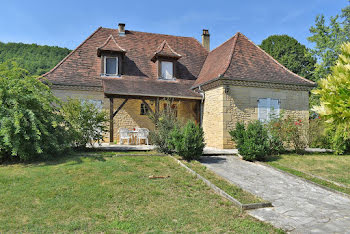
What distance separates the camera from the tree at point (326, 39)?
22.5 metres

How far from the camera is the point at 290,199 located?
568 cm

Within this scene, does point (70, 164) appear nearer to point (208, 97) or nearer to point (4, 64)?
point (4, 64)

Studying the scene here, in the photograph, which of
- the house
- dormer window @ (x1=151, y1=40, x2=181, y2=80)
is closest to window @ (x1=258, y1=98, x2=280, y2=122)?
the house

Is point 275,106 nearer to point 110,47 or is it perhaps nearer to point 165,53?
point 165,53

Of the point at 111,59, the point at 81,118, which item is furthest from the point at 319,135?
the point at 111,59

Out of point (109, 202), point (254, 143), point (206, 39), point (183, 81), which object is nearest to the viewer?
point (109, 202)

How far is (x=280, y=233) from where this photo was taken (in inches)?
152

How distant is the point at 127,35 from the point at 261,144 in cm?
1169

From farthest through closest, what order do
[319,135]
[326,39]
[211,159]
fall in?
[326,39]
[319,135]
[211,159]

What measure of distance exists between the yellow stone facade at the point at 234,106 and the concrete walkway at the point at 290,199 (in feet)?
11.2

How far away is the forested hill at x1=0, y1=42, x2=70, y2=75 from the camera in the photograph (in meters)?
29.4

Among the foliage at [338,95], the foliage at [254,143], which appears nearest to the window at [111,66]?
the foliage at [254,143]

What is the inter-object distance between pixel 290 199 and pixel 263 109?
304 inches

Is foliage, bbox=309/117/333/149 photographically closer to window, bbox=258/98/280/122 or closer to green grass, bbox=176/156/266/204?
window, bbox=258/98/280/122
